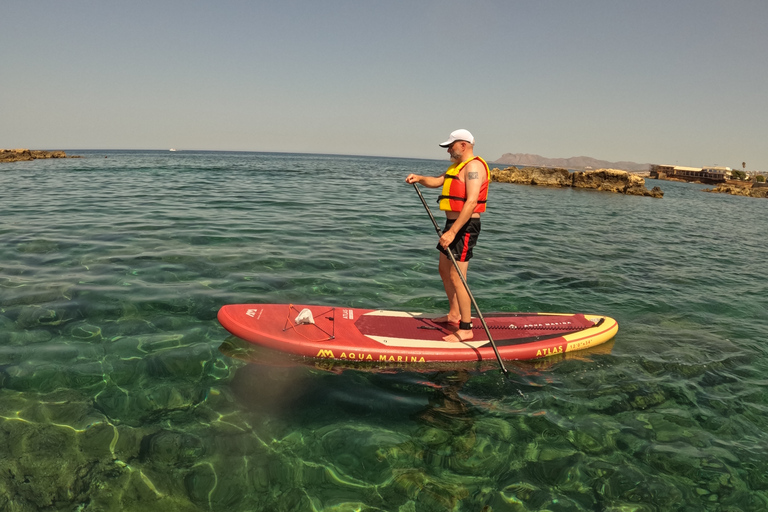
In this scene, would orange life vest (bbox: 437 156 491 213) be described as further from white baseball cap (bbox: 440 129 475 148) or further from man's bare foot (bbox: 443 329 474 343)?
man's bare foot (bbox: 443 329 474 343)

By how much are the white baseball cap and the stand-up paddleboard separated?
280 cm

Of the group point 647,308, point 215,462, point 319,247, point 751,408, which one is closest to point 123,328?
point 215,462

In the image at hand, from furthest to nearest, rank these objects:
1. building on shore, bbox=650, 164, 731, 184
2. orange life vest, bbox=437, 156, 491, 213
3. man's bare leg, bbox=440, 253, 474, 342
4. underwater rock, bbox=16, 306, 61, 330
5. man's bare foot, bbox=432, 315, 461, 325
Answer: building on shore, bbox=650, 164, 731, 184 < man's bare foot, bbox=432, 315, 461, 325 < underwater rock, bbox=16, 306, 61, 330 < man's bare leg, bbox=440, 253, 474, 342 < orange life vest, bbox=437, 156, 491, 213

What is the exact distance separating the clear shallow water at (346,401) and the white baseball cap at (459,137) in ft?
10.3

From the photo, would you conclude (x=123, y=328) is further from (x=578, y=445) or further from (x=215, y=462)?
(x=578, y=445)

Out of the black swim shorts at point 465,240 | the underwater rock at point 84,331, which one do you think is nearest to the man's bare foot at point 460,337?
the black swim shorts at point 465,240

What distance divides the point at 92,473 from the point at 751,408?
23.8 ft

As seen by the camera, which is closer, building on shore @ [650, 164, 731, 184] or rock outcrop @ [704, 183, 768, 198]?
rock outcrop @ [704, 183, 768, 198]

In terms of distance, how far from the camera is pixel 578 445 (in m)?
4.20

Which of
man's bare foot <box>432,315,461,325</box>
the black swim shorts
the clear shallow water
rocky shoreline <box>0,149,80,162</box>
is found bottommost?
the clear shallow water

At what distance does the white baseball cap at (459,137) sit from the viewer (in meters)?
5.37

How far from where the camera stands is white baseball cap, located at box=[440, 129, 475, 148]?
5371 millimetres

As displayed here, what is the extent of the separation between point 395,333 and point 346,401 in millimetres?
1525

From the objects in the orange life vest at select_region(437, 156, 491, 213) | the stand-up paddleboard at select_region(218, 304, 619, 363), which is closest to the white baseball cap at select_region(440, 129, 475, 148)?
the orange life vest at select_region(437, 156, 491, 213)
